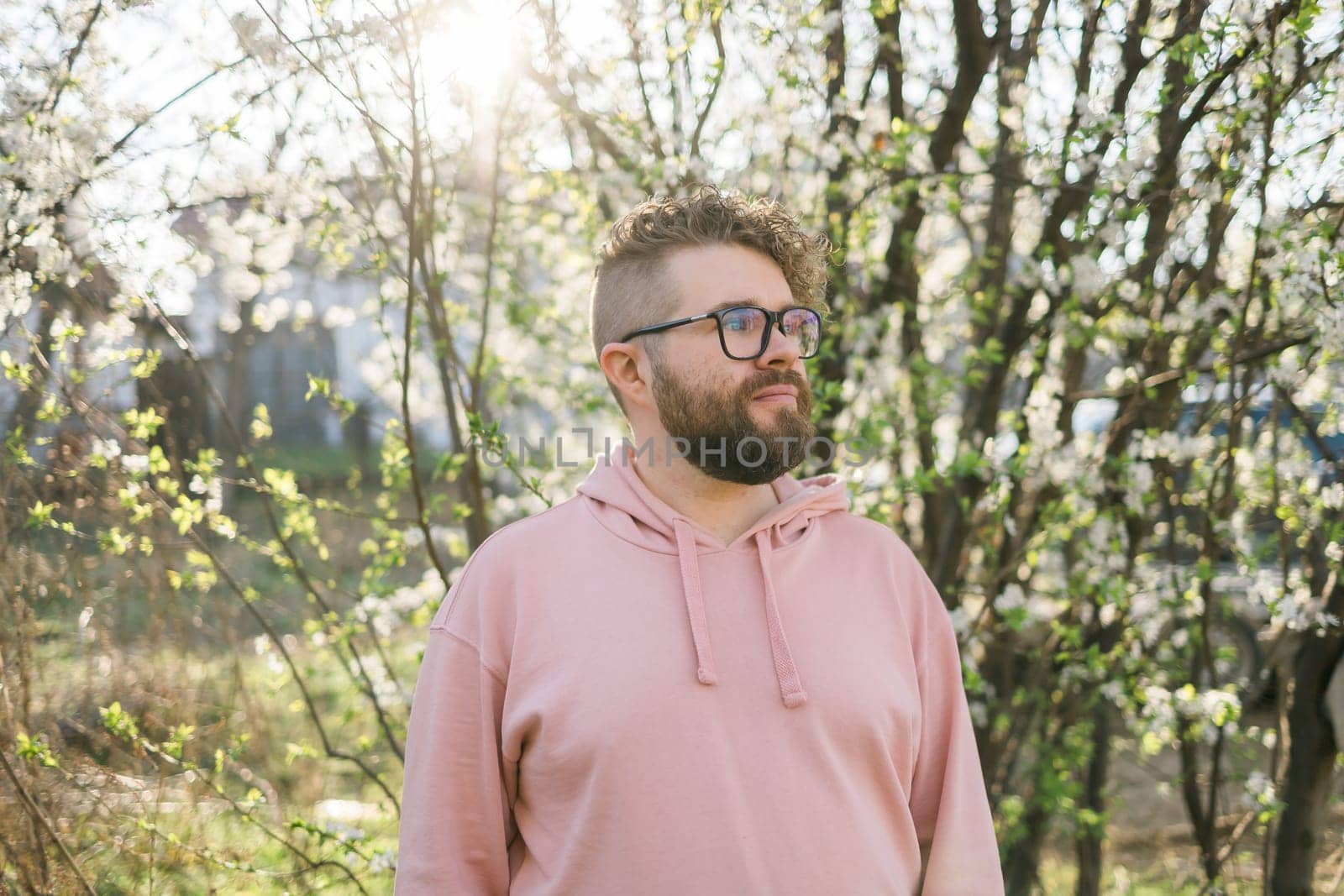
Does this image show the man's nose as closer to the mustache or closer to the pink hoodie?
the mustache

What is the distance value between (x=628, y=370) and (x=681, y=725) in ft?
2.19

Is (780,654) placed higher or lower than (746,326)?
lower

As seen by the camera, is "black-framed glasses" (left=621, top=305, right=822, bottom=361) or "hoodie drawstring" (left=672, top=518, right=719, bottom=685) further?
"black-framed glasses" (left=621, top=305, right=822, bottom=361)

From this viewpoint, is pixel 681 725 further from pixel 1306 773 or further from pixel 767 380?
pixel 1306 773

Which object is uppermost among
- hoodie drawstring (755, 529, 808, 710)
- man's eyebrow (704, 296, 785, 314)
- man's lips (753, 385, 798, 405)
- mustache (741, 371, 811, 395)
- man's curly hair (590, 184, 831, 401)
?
man's curly hair (590, 184, 831, 401)

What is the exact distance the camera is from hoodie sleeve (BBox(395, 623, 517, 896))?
1.66 m

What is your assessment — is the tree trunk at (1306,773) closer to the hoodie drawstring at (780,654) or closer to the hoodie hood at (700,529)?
the hoodie hood at (700,529)

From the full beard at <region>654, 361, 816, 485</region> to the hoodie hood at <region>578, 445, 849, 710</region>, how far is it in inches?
3.7

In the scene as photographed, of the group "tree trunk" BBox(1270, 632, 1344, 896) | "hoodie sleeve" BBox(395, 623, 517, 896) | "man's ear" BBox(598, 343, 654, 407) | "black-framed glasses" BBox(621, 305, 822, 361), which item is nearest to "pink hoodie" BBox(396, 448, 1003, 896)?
"hoodie sleeve" BBox(395, 623, 517, 896)

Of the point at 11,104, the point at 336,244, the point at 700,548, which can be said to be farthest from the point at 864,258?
the point at 11,104

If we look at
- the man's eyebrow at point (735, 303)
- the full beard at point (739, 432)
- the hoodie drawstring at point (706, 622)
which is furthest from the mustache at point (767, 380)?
the hoodie drawstring at point (706, 622)

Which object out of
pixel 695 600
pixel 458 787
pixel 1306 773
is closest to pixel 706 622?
pixel 695 600

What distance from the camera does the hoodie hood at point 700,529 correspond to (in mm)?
1684

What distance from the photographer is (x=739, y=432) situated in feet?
5.90
